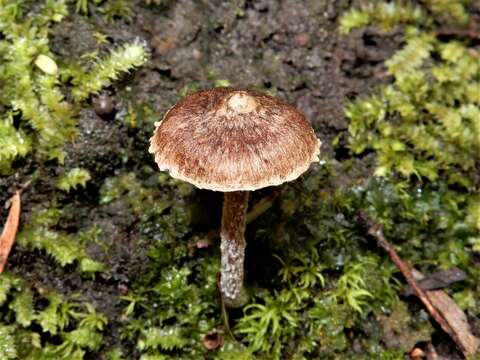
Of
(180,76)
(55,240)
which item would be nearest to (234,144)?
(180,76)

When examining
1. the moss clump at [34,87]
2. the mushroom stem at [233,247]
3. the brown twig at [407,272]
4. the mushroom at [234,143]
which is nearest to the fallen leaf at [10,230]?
the moss clump at [34,87]

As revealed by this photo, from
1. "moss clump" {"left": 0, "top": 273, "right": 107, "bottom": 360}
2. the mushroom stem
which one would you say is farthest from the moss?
the mushroom stem

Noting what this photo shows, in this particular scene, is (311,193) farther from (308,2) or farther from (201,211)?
(308,2)

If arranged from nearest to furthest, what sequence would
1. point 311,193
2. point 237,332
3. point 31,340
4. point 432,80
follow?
point 31,340 → point 237,332 → point 311,193 → point 432,80

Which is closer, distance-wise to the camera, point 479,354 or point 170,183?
point 479,354

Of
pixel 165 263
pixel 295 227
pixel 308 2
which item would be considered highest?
pixel 308 2

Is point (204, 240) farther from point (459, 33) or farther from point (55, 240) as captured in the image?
point (459, 33)

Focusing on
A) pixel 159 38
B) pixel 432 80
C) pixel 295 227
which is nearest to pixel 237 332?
pixel 295 227
